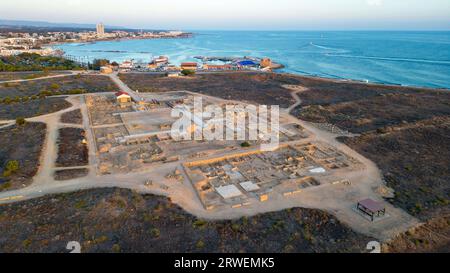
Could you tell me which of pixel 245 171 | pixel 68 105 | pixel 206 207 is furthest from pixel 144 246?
pixel 68 105

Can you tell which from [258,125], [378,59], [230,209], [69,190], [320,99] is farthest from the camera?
[378,59]

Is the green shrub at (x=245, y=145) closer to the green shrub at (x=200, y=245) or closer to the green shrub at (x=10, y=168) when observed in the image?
the green shrub at (x=200, y=245)

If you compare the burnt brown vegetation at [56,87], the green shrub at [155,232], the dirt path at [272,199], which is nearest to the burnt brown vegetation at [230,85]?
the burnt brown vegetation at [56,87]

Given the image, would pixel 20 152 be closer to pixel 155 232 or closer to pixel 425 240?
pixel 155 232

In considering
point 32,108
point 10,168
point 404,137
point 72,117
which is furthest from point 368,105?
point 32,108

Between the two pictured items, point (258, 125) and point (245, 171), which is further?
point (258, 125)

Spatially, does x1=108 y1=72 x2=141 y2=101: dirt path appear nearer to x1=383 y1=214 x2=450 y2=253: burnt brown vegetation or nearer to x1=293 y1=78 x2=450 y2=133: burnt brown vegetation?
x1=293 y1=78 x2=450 y2=133: burnt brown vegetation

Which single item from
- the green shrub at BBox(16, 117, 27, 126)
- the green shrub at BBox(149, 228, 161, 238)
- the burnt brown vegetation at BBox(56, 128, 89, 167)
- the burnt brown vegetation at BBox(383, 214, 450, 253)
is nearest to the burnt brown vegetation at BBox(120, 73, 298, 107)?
the green shrub at BBox(16, 117, 27, 126)

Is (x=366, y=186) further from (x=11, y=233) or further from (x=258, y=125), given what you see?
(x=11, y=233)
